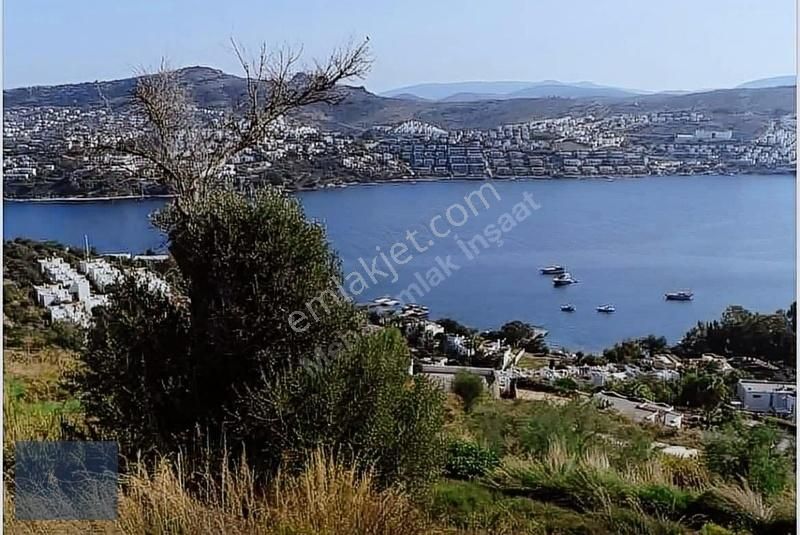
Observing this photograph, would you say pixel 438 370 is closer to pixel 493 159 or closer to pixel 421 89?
pixel 493 159

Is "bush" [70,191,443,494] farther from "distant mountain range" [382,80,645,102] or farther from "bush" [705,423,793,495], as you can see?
"bush" [705,423,793,495]

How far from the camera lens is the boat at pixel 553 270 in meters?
2.72

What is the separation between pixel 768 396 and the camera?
258 centimetres

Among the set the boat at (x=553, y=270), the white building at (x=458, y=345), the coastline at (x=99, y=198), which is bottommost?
the white building at (x=458, y=345)

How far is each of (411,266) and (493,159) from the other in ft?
1.41

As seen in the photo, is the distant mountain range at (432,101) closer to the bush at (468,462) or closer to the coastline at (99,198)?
the coastline at (99,198)

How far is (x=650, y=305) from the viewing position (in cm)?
267

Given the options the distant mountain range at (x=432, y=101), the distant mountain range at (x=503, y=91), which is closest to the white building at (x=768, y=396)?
the distant mountain range at (x=432, y=101)

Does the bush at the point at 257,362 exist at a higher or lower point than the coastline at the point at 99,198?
Answer: lower

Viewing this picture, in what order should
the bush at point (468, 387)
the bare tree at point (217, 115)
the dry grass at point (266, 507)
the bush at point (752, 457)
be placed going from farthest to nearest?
the bush at point (468, 387)
the bare tree at point (217, 115)
the bush at point (752, 457)
the dry grass at point (266, 507)

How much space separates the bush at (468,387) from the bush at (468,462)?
0.14 meters

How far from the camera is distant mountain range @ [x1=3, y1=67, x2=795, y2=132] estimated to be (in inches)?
106

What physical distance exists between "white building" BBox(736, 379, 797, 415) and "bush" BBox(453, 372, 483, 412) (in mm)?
793

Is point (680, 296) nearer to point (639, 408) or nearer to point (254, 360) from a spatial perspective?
point (639, 408)
